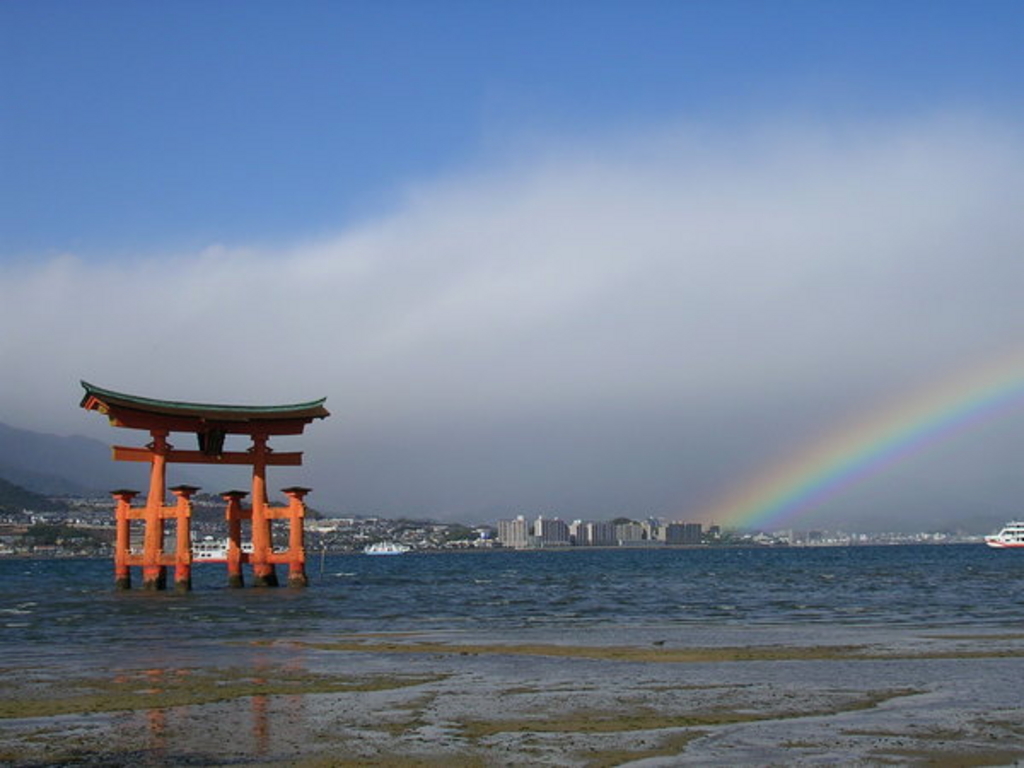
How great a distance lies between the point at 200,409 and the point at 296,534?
22.7 ft

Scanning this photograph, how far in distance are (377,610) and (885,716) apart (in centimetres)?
2631

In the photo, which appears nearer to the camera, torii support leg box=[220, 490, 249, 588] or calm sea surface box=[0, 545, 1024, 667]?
calm sea surface box=[0, 545, 1024, 667]

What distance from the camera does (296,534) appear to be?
4906cm

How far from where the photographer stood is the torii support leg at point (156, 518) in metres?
45.8

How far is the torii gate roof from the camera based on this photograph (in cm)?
4431

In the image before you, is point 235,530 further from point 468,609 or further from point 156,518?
point 468,609

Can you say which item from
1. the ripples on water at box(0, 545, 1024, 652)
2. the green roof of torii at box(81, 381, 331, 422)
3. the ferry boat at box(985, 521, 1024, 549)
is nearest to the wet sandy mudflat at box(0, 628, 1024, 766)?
the ripples on water at box(0, 545, 1024, 652)

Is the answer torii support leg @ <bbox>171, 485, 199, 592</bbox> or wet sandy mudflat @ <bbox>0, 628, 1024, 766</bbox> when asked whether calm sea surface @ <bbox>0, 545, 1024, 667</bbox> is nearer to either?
torii support leg @ <bbox>171, 485, 199, 592</bbox>

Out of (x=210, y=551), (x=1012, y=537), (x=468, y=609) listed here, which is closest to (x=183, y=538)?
(x=468, y=609)

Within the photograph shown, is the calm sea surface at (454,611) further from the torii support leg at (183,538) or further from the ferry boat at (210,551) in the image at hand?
the ferry boat at (210,551)

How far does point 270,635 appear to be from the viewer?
2583 cm

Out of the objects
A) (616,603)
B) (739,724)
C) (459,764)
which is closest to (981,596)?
(616,603)

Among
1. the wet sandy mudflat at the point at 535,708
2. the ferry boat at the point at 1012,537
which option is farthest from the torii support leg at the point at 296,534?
the ferry boat at the point at 1012,537

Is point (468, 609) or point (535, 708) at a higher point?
point (535, 708)
